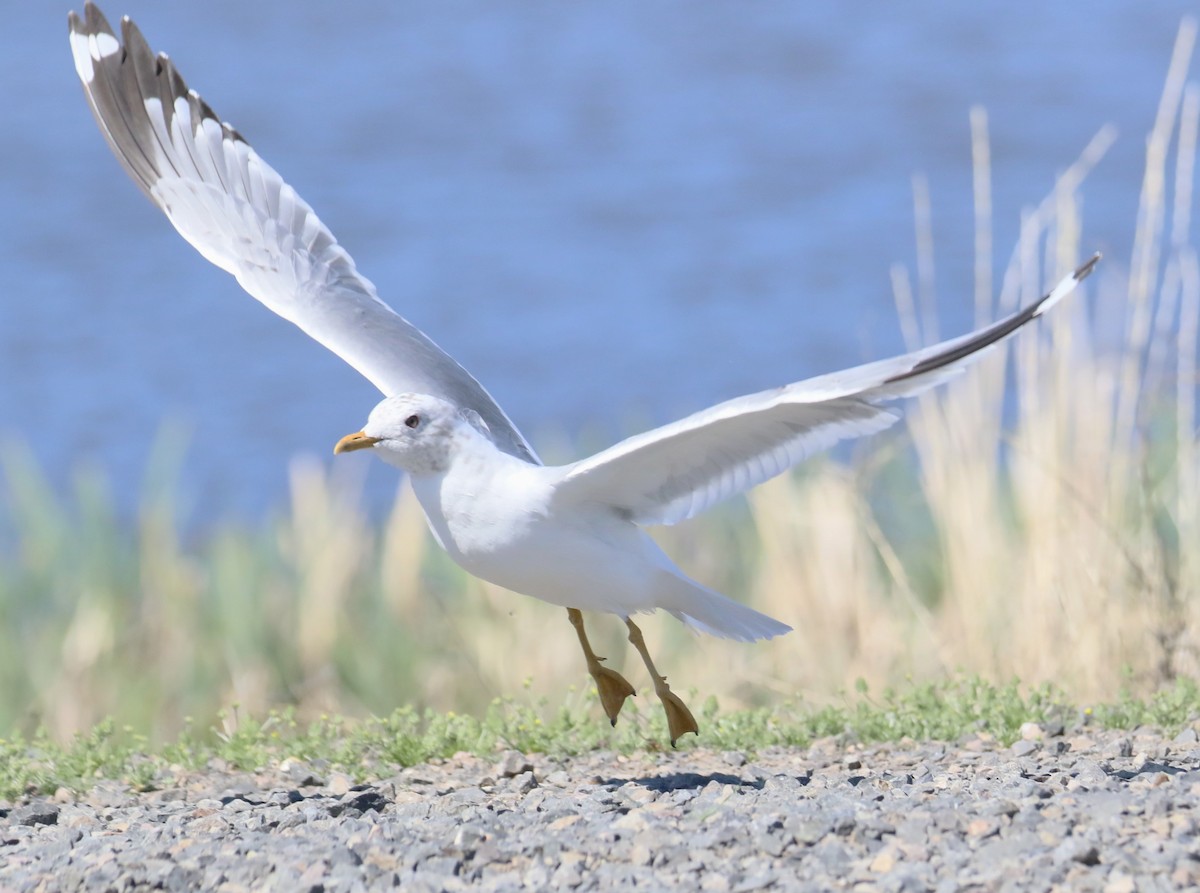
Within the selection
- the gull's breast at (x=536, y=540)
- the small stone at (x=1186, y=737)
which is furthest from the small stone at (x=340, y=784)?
the small stone at (x=1186, y=737)

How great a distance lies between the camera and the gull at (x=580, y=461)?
12.5ft

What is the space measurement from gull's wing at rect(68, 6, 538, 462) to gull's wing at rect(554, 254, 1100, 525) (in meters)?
1.38

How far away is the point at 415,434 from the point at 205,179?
5.58 ft

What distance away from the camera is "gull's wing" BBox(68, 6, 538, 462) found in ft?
18.1

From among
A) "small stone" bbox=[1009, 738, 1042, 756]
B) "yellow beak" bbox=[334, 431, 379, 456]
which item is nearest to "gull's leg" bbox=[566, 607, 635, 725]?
"yellow beak" bbox=[334, 431, 379, 456]

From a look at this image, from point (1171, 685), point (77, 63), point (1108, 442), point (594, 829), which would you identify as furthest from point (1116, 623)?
point (77, 63)

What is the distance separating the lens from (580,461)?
4.19 m

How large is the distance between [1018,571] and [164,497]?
139 inches

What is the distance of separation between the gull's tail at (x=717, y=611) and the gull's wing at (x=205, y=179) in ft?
4.64

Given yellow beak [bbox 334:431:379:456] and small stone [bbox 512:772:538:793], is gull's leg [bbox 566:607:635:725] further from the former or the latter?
yellow beak [bbox 334:431:379:456]

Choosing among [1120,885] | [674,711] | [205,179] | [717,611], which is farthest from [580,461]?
[205,179]

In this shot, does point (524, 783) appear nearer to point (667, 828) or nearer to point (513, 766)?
point (513, 766)

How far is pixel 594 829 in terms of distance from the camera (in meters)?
3.60

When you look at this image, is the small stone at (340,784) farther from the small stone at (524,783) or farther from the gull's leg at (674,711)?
the gull's leg at (674,711)
